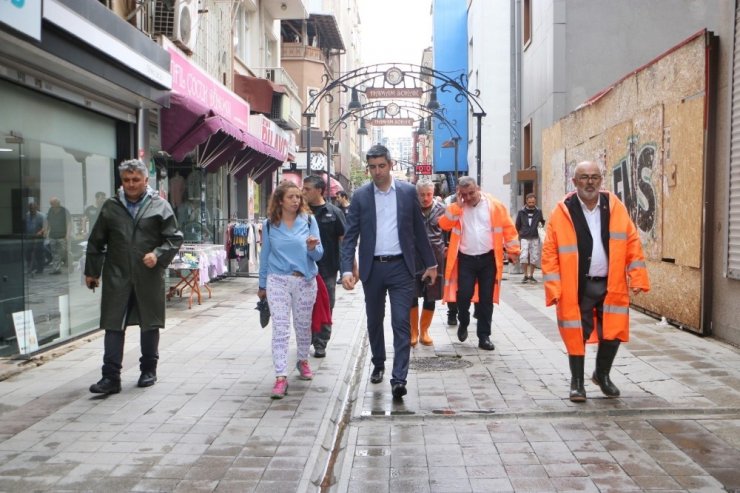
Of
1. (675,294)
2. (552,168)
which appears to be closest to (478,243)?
(675,294)

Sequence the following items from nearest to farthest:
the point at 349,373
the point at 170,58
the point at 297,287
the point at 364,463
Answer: the point at 364,463
the point at 297,287
the point at 349,373
the point at 170,58

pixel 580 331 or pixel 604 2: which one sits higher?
pixel 604 2

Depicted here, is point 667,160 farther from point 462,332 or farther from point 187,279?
point 187,279

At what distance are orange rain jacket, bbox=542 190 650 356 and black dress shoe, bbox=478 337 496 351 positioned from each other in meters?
2.52

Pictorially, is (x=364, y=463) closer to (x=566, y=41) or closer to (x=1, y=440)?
(x=1, y=440)

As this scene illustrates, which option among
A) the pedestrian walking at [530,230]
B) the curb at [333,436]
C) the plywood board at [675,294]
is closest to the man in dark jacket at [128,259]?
the curb at [333,436]

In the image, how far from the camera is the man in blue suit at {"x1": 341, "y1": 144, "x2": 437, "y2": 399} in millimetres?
6215

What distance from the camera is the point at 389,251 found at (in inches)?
248

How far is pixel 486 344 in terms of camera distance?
849cm

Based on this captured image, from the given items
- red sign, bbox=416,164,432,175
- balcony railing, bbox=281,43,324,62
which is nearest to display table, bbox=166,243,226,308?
red sign, bbox=416,164,432,175

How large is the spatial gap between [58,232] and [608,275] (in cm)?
602

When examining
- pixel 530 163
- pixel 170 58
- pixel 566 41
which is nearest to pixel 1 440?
pixel 170 58

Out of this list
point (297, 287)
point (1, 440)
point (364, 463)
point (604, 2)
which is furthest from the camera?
point (604, 2)

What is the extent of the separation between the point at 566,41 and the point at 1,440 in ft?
49.8
